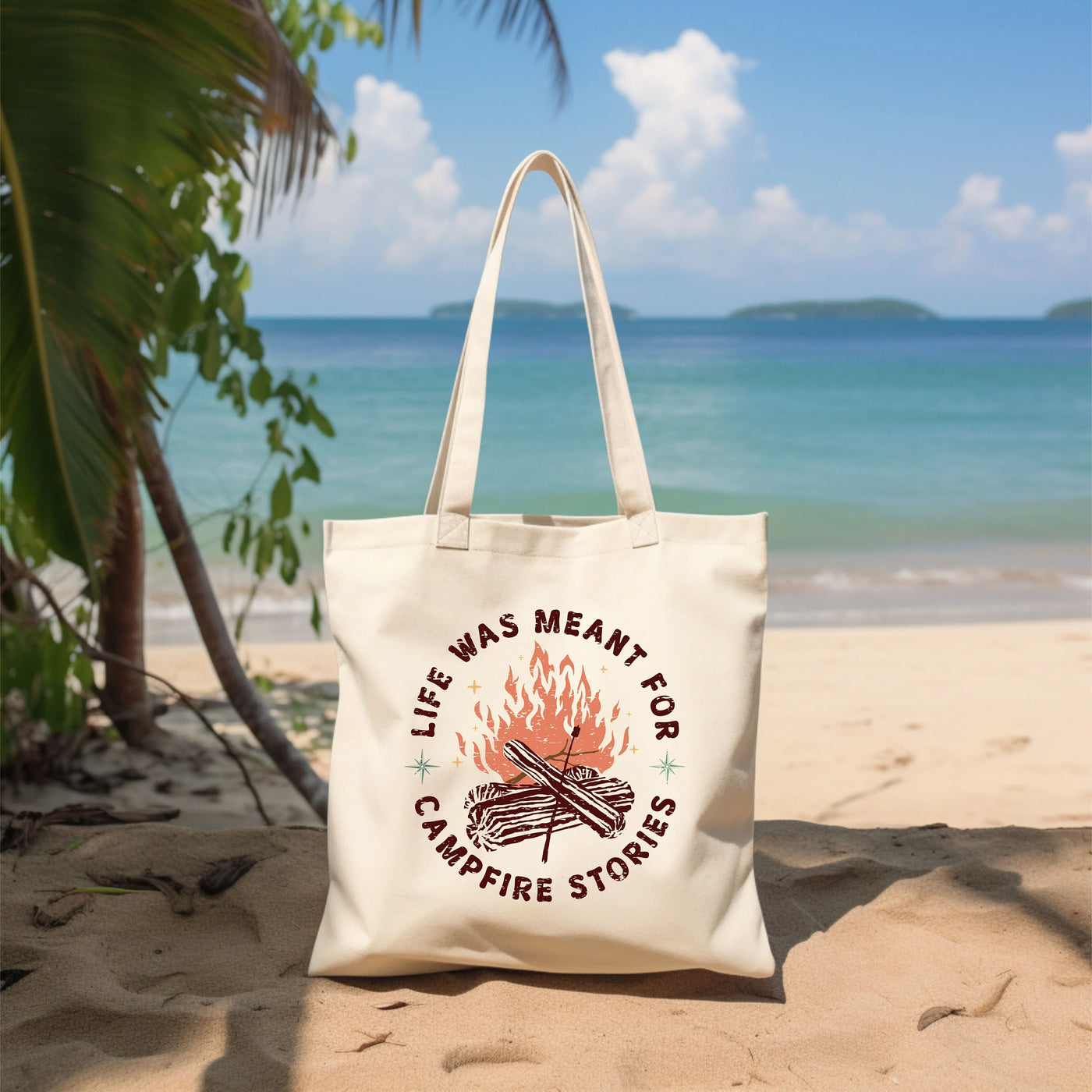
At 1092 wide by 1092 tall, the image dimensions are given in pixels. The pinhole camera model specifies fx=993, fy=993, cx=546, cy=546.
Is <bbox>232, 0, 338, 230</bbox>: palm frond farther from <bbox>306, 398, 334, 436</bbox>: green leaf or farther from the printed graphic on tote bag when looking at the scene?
the printed graphic on tote bag

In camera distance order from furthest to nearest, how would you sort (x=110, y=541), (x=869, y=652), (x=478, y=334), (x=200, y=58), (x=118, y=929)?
1. (x=869, y=652)
2. (x=110, y=541)
3. (x=200, y=58)
4. (x=118, y=929)
5. (x=478, y=334)

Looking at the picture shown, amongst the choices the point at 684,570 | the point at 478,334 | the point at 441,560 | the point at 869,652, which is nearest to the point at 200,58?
the point at 478,334

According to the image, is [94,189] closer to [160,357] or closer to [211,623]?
[160,357]

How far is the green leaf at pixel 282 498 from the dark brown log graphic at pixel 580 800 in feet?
5.45

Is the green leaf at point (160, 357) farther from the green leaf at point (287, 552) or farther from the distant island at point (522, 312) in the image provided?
the distant island at point (522, 312)

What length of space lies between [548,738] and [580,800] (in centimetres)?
10

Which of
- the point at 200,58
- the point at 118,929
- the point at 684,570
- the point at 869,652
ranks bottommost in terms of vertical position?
the point at 869,652

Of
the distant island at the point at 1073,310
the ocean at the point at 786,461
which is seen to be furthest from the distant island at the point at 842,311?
the ocean at the point at 786,461

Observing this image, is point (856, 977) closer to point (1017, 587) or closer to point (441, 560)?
point (441, 560)

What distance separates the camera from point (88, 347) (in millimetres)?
1903

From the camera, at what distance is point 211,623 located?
2.50m

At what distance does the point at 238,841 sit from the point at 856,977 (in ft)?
3.77

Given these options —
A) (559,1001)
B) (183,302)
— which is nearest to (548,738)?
(559,1001)

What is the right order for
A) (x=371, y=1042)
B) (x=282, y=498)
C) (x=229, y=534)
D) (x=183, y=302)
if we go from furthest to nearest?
(x=229, y=534)
(x=282, y=498)
(x=183, y=302)
(x=371, y=1042)
